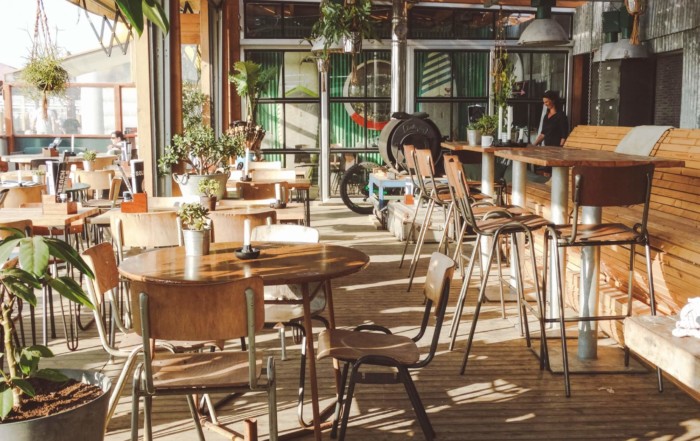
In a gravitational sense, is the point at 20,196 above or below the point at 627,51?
below

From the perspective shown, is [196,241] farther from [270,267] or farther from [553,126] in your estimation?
[553,126]

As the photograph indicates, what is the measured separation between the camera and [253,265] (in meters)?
3.32

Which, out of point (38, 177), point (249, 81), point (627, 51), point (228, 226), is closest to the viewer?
point (228, 226)

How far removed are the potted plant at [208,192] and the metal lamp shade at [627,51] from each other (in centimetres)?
649

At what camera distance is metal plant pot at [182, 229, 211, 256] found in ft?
11.6

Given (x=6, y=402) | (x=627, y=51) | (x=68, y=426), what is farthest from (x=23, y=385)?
(x=627, y=51)

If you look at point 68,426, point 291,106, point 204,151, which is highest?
point 291,106

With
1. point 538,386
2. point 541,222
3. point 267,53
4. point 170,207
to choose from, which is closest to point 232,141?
point 170,207

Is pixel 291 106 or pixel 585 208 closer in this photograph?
pixel 585 208

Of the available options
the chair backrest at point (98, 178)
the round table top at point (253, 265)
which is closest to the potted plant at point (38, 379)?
the round table top at point (253, 265)

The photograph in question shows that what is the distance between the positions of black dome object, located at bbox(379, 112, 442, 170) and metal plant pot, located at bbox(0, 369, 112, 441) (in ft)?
22.3

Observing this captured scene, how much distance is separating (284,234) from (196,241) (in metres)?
0.64

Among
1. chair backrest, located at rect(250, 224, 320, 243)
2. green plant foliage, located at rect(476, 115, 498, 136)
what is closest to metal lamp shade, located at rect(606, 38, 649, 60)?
green plant foliage, located at rect(476, 115, 498, 136)

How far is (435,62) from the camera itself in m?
13.5
